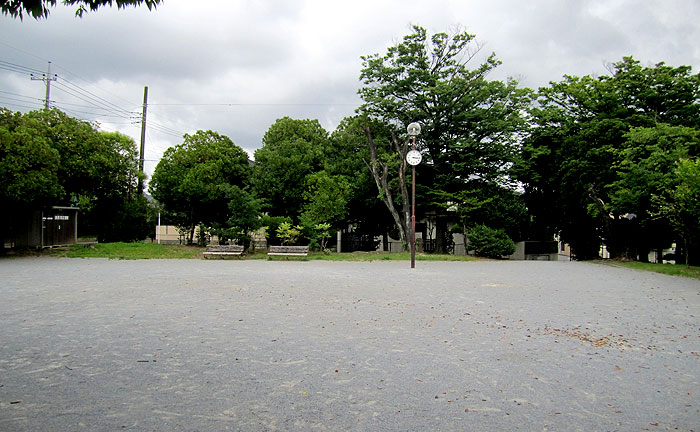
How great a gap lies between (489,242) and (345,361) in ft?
63.3

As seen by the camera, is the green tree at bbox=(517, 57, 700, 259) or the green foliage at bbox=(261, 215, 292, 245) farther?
the green foliage at bbox=(261, 215, 292, 245)

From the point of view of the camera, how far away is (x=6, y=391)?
3.46 meters

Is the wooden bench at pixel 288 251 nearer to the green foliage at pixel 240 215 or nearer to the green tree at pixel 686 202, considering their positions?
the green foliage at pixel 240 215

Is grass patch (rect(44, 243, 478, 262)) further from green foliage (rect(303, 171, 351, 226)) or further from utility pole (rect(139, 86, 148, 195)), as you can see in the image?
utility pole (rect(139, 86, 148, 195))

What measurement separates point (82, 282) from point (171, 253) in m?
9.68

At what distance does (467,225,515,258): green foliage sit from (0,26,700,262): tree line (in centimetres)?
17

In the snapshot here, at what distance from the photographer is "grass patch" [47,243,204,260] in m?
18.6

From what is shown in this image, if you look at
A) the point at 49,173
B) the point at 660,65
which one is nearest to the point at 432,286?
the point at 49,173

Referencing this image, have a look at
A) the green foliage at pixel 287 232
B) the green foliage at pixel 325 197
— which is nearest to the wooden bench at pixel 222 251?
the green foliage at pixel 287 232

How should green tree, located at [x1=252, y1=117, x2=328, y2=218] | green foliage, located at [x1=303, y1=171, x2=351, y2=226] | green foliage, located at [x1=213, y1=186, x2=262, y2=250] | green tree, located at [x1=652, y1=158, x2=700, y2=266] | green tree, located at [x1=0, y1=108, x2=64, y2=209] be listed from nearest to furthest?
green tree, located at [x1=652, y1=158, x2=700, y2=266], green tree, located at [x1=0, y1=108, x2=64, y2=209], green foliage, located at [x1=213, y1=186, x2=262, y2=250], green foliage, located at [x1=303, y1=171, x2=351, y2=226], green tree, located at [x1=252, y1=117, x2=328, y2=218]

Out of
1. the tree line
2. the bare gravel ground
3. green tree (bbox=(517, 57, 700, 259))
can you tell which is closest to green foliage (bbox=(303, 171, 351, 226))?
the tree line

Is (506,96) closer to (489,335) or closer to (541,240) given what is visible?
(541,240)

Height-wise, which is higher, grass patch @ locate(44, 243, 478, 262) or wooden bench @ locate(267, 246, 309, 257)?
wooden bench @ locate(267, 246, 309, 257)

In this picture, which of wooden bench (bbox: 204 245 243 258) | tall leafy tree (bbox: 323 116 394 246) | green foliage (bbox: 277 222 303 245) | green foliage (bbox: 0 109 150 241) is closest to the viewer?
A: green foliage (bbox: 0 109 150 241)
